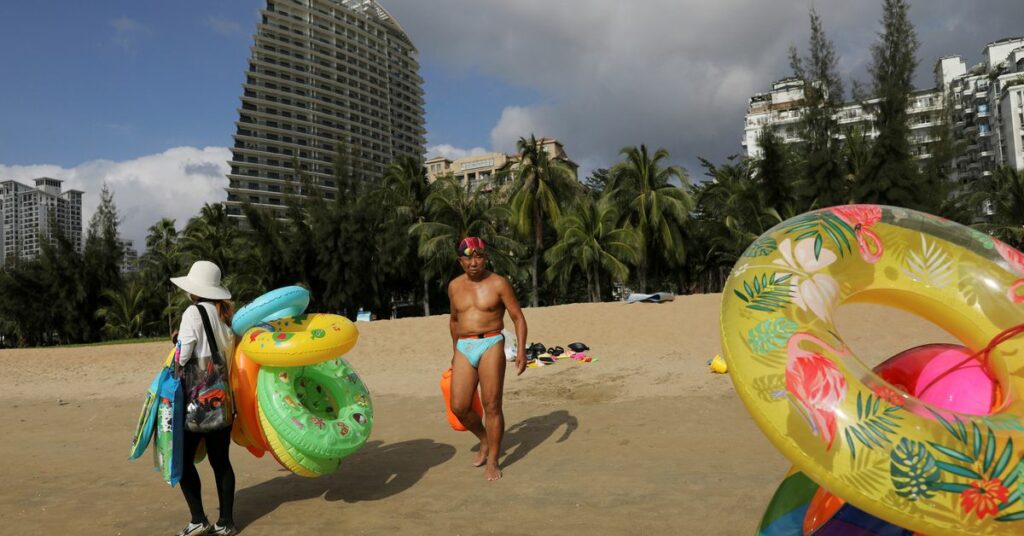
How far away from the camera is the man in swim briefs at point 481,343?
5.29 metres

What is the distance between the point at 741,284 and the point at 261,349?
331 centimetres

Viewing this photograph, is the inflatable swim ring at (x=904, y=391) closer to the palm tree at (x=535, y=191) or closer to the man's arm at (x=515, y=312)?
the man's arm at (x=515, y=312)

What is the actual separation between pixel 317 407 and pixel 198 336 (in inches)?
47.8

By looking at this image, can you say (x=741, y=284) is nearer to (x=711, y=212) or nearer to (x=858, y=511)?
(x=858, y=511)

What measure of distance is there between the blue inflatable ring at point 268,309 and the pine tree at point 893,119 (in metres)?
26.4

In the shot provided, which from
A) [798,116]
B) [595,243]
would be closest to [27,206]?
[595,243]

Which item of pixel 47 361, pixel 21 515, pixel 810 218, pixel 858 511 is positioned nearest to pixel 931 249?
pixel 810 218

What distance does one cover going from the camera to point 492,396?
5.28 meters

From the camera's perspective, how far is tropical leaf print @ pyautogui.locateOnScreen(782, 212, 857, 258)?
91.6 inches

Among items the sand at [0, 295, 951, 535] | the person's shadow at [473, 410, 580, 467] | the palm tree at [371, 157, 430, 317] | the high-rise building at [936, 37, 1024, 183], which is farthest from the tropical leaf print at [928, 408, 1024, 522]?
the high-rise building at [936, 37, 1024, 183]

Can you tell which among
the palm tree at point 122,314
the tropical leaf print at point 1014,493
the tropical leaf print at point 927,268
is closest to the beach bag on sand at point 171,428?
the tropical leaf print at point 927,268

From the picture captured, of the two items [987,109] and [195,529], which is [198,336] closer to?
[195,529]

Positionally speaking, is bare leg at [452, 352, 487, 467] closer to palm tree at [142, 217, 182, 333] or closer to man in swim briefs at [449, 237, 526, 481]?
man in swim briefs at [449, 237, 526, 481]

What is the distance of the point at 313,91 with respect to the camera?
10775 centimetres
